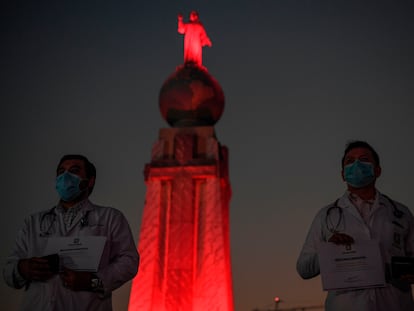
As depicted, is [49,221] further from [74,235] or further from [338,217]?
[338,217]

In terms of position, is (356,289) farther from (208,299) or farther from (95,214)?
(208,299)

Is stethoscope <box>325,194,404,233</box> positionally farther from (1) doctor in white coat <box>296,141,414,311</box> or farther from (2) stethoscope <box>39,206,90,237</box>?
(2) stethoscope <box>39,206,90,237</box>

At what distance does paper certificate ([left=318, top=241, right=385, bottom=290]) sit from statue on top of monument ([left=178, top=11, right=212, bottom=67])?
13.5 m

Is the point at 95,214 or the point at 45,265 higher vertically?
the point at 95,214

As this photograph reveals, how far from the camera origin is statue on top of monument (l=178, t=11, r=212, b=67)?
18.5 m

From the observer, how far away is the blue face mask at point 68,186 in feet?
19.8

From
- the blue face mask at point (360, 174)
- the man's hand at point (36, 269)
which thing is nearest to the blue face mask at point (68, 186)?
the man's hand at point (36, 269)

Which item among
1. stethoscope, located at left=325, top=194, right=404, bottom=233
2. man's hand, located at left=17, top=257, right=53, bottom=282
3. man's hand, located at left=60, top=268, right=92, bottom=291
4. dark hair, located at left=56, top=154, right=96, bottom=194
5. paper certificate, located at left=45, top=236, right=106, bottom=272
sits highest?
dark hair, located at left=56, top=154, right=96, bottom=194

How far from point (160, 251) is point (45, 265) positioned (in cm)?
1063

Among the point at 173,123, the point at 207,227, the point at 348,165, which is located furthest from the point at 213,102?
the point at 348,165

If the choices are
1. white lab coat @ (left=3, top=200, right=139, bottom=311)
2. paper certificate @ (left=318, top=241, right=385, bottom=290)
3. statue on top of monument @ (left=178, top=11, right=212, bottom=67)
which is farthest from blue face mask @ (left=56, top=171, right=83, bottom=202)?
statue on top of monument @ (left=178, top=11, right=212, bottom=67)

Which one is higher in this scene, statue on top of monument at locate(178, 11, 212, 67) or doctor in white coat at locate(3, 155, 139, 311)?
statue on top of monument at locate(178, 11, 212, 67)

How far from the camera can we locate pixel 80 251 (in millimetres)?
5598

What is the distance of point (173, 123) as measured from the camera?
704 inches
